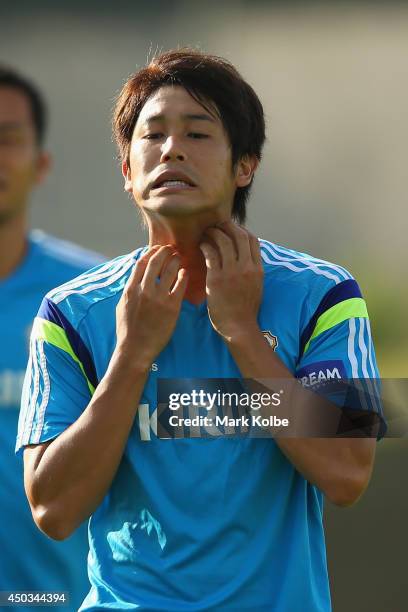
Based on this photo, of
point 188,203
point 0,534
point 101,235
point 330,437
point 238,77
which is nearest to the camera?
point 330,437

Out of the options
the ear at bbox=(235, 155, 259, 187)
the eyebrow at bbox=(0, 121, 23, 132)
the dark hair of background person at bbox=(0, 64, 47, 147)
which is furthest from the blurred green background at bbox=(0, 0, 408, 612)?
the ear at bbox=(235, 155, 259, 187)

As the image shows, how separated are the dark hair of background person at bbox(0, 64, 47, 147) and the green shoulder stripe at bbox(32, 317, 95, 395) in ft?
2.80

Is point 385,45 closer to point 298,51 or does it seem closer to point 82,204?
point 298,51

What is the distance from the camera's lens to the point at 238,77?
2422 millimetres

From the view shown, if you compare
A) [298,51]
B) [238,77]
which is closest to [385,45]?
[298,51]

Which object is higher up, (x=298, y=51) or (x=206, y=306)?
(x=298, y=51)

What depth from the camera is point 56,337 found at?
2.29 meters

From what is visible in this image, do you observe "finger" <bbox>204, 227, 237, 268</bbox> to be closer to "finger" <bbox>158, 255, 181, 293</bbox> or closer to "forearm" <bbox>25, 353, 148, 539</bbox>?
"finger" <bbox>158, 255, 181, 293</bbox>

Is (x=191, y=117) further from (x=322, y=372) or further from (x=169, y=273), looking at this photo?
(x=322, y=372)

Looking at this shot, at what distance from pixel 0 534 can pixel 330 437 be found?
40.6 inches

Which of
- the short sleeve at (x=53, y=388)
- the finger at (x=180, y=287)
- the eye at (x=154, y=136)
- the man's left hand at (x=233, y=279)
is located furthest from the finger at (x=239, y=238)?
the short sleeve at (x=53, y=388)

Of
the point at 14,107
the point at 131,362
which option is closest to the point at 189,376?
the point at 131,362

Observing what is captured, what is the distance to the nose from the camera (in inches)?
88.5

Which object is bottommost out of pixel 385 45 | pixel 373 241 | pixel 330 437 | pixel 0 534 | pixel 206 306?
pixel 0 534
